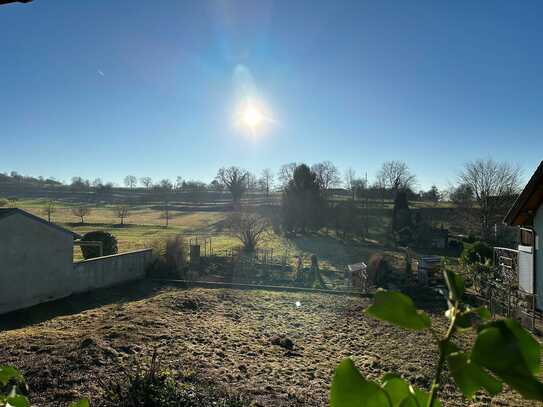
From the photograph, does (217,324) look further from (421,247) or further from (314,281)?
(421,247)

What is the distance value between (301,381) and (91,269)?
10.3 metres

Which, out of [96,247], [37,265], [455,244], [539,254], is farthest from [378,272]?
[455,244]

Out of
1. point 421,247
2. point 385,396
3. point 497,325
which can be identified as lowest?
point 421,247

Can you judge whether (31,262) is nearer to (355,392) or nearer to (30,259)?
(30,259)

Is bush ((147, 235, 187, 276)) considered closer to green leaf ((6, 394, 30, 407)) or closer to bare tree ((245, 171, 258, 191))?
green leaf ((6, 394, 30, 407))

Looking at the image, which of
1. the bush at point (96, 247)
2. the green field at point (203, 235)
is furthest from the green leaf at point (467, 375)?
the green field at point (203, 235)

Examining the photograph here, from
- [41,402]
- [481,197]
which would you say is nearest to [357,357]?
[41,402]

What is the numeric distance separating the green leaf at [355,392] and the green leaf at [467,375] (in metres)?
0.11

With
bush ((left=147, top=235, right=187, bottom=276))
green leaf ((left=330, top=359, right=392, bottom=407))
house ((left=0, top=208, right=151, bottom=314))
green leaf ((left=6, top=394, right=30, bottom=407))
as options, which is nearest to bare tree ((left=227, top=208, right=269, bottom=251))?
bush ((left=147, top=235, right=187, bottom=276))

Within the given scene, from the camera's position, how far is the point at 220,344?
7383mm

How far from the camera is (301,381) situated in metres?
5.84

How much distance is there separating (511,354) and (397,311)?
0.13 m

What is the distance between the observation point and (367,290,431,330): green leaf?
1.44 ft

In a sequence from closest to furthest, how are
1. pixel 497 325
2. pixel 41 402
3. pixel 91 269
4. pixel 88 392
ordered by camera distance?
1. pixel 497 325
2. pixel 41 402
3. pixel 88 392
4. pixel 91 269
